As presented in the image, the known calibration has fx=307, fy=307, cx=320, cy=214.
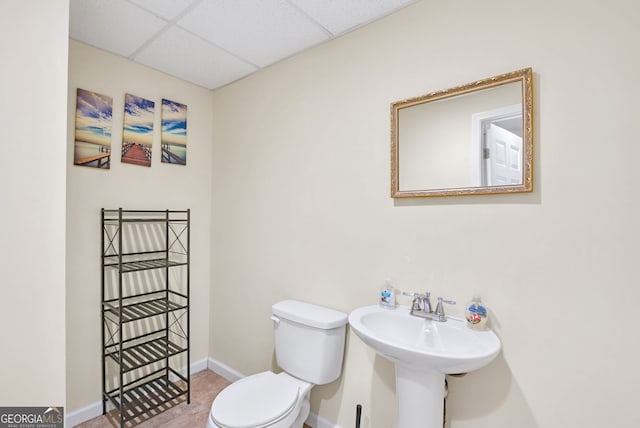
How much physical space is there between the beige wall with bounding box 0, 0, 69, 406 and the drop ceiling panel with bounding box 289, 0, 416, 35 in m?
1.07

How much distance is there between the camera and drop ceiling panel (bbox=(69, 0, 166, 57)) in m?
1.57

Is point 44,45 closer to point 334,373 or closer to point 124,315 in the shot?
point 124,315

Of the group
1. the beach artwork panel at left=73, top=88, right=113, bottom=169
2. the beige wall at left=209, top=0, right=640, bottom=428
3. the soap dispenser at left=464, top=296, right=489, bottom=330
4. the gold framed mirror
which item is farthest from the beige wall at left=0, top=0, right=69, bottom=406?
the soap dispenser at left=464, top=296, right=489, bottom=330

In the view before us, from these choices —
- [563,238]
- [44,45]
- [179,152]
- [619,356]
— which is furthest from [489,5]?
[179,152]

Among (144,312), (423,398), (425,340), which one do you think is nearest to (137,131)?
(144,312)

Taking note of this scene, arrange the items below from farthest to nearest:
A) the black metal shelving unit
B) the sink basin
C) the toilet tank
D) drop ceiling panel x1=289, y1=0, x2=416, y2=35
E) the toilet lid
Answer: the black metal shelving unit → the toilet tank → drop ceiling panel x1=289, y1=0, x2=416, y2=35 → the toilet lid → the sink basin

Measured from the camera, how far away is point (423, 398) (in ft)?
4.03

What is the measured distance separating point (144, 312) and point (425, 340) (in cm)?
177

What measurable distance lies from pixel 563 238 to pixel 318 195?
3.93 feet

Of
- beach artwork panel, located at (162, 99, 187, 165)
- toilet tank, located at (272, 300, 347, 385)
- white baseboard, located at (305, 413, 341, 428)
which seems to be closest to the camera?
toilet tank, located at (272, 300, 347, 385)

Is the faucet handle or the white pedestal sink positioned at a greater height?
the faucet handle

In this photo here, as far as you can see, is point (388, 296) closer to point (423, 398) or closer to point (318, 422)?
point (423, 398)

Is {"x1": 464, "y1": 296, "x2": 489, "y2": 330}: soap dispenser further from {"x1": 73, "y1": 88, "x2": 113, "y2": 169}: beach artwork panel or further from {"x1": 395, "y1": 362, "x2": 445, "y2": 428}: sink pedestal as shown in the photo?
{"x1": 73, "y1": 88, "x2": 113, "y2": 169}: beach artwork panel

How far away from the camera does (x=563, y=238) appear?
1160 mm
